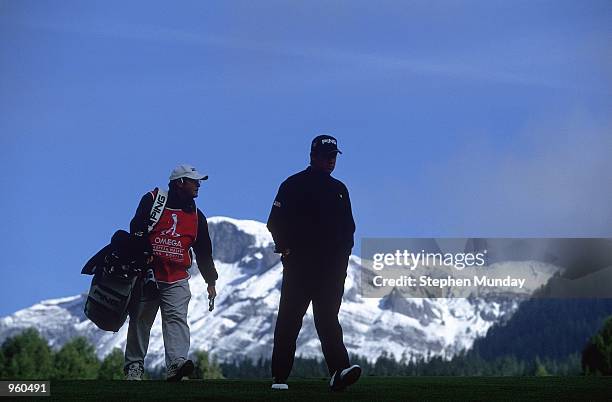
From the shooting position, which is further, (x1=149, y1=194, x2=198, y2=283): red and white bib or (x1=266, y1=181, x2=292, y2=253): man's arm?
(x1=149, y1=194, x2=198, y2=283): red and white bib

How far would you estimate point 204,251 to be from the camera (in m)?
16.3

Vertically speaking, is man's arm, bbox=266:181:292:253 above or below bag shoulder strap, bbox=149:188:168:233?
below

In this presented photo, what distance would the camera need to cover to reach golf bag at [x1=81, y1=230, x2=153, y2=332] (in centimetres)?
1580

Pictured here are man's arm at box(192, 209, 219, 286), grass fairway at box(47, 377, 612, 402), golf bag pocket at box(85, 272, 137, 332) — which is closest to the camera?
grass fairway at box(47, 377, 612, 402)

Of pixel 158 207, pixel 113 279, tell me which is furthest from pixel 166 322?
pixel 158 207

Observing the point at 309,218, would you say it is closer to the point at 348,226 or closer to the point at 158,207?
the point at 348,226

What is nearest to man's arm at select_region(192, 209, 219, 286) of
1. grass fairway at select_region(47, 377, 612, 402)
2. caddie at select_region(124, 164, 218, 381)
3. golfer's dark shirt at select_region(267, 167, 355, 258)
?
caddie at select_region(124, 164, 218, 381)

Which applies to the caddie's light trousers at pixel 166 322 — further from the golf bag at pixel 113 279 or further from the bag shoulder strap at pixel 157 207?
the bag shoulder strap at pixel 157 207

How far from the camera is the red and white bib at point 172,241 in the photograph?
15805 millimetres

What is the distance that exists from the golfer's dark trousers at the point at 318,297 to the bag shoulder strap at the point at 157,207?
2.94 m

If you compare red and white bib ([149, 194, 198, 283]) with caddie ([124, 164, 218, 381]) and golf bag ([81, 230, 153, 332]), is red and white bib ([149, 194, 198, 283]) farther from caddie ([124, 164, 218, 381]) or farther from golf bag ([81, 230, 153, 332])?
golf bag ([81, 230, 153, 332])

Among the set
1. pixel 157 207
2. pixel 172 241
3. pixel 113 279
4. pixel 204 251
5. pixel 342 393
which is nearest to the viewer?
pixel 342 393

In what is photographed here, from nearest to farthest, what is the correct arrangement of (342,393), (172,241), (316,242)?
(342,393) < (316,242) < (172,241)

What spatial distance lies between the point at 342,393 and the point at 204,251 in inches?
162
